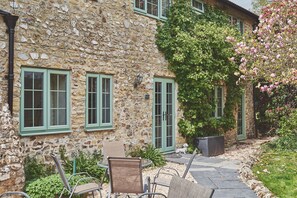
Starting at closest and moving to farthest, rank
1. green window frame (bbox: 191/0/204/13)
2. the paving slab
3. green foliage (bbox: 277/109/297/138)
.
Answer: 1. the paving slab
2. green window frame (bbox: 191/0/204/13)
3. green foliage (bbox: 277/109/297/138)

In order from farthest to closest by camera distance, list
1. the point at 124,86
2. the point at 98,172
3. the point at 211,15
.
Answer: the point at 211,15 → the point at 124,86 → the point at 98,172

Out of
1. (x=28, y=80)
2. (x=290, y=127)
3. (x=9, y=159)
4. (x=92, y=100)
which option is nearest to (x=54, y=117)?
(x=28, y=80)

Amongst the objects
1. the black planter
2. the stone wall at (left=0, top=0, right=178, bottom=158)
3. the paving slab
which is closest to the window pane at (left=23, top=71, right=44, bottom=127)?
the stone wall at (left=0, top=0, right=178, bottom=158)

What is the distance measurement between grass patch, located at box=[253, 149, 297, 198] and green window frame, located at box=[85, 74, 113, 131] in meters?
4.01

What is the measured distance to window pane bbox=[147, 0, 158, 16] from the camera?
33.6ft

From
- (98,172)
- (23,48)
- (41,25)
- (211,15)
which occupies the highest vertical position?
(211,15)

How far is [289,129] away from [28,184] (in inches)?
390

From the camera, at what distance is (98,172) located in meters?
7.55

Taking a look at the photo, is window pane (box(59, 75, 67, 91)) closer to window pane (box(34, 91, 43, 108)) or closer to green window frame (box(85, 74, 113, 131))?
window pane (box(34, 91, 43, 108))

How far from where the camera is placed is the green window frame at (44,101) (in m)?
6.95

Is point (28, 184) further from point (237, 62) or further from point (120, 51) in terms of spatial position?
point (237, 62)

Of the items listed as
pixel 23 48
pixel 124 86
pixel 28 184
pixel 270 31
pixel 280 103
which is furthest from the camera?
pixel 280 103

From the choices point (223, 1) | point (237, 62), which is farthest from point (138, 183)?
point (223, 1)

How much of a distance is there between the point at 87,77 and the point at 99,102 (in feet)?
2.46
